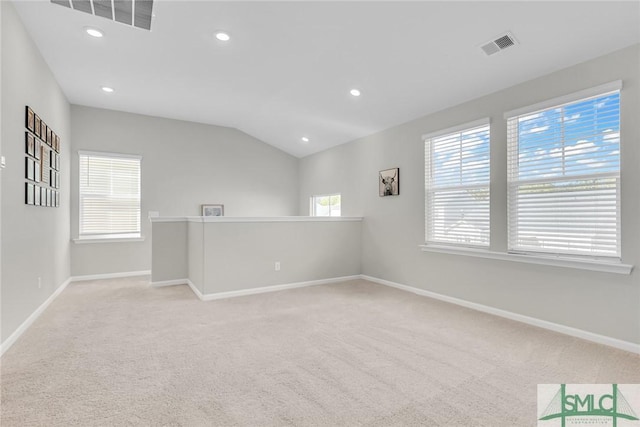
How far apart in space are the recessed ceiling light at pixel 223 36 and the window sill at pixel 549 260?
11.6 feet

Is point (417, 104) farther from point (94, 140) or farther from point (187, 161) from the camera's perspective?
point (94, 140)

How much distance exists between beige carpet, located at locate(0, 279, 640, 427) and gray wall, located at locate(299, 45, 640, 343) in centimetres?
30

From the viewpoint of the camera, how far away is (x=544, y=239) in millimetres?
3324

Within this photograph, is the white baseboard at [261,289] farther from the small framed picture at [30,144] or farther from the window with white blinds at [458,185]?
the small framed picture at [30,144]

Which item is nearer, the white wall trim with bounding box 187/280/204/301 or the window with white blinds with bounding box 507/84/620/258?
the window with white blinds with bounding box 507/84/620/258

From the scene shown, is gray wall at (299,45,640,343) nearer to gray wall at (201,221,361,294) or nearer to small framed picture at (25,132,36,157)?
gray wall at (201,221,361,294)

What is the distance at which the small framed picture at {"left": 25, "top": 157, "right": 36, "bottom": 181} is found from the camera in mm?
3201

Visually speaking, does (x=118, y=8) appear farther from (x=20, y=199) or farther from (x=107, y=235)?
(x=107, y=235)

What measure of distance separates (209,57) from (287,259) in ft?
9.40

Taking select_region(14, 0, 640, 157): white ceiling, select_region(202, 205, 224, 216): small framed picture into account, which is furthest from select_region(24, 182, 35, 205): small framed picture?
select_region(202, 205, 224, 216): small framed picture

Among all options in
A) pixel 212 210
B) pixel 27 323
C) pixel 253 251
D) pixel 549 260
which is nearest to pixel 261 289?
pixel 253 251

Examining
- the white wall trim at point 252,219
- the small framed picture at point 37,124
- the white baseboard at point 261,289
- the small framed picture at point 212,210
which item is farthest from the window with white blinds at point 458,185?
the small framed picture at point 37,124

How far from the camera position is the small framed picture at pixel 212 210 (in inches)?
259

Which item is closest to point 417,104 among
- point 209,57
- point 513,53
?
point 513,53
